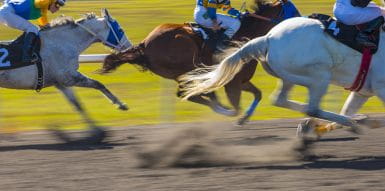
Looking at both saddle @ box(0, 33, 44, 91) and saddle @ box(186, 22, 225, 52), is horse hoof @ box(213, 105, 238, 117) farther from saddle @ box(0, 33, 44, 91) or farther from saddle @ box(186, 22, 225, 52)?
saddle @ box(0, 33, 44, 91)

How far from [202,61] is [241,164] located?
3363mm

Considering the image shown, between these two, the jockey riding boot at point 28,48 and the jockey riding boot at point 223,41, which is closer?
the jockey riding boot at point 28,48

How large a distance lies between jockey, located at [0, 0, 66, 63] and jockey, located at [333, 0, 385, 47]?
3544mm

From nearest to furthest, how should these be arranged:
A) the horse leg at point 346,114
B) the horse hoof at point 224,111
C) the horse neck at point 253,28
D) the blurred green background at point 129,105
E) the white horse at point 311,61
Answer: the white horse at point 311,61 → the horse leg at point 346,114 → the horse hoof at point 224,111 → the blurred green background at point 129,105 → the horse neck at point 253,28

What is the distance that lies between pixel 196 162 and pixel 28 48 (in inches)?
120

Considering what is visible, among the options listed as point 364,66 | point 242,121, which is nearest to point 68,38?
point 242,121

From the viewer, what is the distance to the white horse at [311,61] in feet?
24.4

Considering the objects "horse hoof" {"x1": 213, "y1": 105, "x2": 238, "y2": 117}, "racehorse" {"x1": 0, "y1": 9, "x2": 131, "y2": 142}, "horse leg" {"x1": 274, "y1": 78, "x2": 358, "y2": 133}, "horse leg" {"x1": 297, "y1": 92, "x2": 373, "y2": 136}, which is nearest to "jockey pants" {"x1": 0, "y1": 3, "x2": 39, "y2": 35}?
"racehorse" {"x1": 0, "y1": 9, "x2": 131, "y2": 142}

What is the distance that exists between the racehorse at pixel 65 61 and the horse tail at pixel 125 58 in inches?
17.8

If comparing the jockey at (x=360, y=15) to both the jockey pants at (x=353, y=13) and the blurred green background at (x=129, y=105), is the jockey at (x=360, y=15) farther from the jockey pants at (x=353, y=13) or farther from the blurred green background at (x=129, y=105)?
the blurred green background at (x=129, y=105)

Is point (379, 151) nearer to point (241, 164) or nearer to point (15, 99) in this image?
point (241, 164)

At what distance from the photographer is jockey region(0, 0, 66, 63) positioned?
927cm

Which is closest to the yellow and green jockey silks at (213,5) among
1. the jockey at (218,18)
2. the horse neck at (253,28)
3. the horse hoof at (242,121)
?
the jockey at (218,18)

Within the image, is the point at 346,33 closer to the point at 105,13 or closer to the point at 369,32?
the point at 369,32
